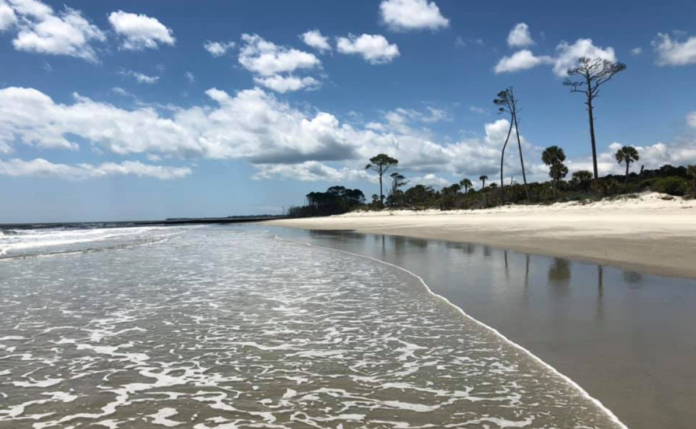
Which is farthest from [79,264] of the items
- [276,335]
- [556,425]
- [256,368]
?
[556,425]

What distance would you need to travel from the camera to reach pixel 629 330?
6.21m

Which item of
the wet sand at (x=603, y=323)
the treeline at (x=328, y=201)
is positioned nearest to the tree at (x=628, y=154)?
the wet sand at (x=603, y=323)

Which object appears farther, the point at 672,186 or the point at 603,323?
the point at 672,186

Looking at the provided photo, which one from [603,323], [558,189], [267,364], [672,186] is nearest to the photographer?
[267,364]

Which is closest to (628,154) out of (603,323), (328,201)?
(603,323)

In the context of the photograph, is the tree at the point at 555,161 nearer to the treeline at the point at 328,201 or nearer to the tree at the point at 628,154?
the tree at the point at 628,154

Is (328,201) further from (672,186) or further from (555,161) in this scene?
(672,186)

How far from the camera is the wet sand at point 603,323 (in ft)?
13.7

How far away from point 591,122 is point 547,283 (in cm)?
4373

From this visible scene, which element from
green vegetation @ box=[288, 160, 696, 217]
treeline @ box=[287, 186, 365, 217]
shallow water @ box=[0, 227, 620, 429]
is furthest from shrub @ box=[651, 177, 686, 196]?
treeline @ box=[287, 186, 365, 217]

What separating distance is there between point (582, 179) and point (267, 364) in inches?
2374

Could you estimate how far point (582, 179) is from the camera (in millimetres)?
56562

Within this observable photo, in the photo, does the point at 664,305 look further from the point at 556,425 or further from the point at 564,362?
the point at 556,425

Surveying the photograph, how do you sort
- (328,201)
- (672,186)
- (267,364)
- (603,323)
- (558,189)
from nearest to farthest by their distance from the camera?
(267,364), (603,323), (672,186), (558,189), (328,201)
